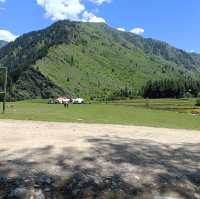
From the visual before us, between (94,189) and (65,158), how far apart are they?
221 cm

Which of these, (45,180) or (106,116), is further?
(106,116)

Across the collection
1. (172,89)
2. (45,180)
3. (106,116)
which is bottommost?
(106,116)

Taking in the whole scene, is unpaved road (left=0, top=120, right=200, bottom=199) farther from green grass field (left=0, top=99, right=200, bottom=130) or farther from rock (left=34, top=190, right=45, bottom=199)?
green grass field (left=0, top=99, right=200, bottom=130)

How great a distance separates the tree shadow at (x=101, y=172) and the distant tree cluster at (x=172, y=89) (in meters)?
178

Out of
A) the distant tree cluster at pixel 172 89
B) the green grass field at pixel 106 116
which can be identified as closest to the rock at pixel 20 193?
the green grass field at pixel 106 116

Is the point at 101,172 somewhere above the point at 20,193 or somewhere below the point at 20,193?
above

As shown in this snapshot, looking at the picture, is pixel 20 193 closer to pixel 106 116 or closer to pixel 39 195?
pixel 39 195

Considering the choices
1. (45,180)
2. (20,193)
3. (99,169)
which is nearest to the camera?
(20,193)

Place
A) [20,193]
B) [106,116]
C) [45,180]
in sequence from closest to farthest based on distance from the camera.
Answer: [20,193], [45,180], [106,116]

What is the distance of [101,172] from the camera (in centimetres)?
912

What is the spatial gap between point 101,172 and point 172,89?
183 metres

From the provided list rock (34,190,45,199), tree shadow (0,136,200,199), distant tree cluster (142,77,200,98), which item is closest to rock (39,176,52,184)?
tree shadow (0,136,200,199)

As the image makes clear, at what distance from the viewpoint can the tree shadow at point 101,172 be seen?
813 cm

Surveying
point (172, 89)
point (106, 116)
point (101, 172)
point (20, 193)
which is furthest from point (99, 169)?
point (172, 89)
